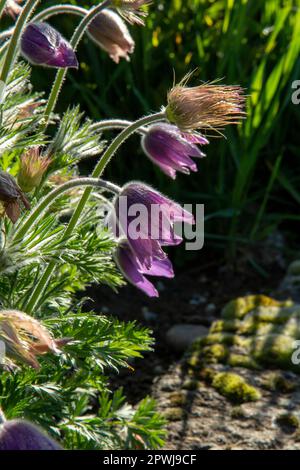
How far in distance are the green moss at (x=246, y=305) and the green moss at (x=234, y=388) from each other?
41 centimetres

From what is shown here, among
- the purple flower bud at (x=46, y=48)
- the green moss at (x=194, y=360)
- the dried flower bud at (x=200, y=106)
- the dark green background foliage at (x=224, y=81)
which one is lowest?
the green moss at (x=194, y=360)

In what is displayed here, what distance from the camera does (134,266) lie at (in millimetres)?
1762

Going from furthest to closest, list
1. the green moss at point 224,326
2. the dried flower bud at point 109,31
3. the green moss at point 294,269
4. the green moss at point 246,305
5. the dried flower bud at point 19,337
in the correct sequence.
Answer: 1. the green moss at point 294,269
2. the green moss at point 246,305
3. the green moss at point 224,326
4. the dried flower bud at point 109,31
5. the dried flower bud at point 19,337

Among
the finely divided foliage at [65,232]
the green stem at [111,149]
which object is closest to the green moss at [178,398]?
the finely divided foliage at [65,232]

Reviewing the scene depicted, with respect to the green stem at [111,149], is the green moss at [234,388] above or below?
below

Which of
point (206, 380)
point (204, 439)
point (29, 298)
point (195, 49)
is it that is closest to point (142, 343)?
point (29, 298)

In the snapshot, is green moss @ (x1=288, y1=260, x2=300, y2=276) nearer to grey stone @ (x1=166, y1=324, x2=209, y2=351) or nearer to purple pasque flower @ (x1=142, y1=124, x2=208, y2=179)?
grey stone @ (x1=166, y1=324, x2=209, y2=351)

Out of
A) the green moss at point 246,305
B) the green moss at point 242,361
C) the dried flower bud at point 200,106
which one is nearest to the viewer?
the dried flower bud at point 200,106

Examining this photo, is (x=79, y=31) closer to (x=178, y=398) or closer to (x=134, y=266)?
(x=134, y=266)

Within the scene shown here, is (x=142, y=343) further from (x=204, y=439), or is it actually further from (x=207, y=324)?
(x=207, y=324)

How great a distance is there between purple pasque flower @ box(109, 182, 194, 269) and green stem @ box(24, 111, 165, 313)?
9cm

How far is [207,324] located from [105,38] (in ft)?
4.71

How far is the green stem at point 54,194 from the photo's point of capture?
1.62m

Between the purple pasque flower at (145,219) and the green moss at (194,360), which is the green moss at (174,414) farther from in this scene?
Result: the purple pasque flower at (145,219)
